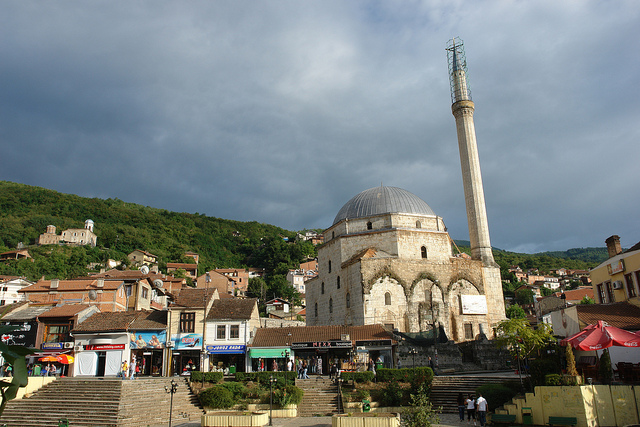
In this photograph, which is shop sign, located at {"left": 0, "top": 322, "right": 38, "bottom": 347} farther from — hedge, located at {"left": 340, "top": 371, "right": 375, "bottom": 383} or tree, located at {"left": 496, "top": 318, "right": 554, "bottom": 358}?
tree, located at {"left": 496, "top": 318, "right": 554, "bottom": 358}

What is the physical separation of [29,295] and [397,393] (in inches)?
1265

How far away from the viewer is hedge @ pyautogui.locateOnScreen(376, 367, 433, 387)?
2267 centimetres

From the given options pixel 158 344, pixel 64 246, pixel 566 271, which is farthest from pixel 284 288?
pixel 566 271

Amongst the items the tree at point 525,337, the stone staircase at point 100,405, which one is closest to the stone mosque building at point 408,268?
the tree at point 525,337

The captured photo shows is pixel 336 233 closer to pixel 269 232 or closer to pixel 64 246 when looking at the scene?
pixel 64 246

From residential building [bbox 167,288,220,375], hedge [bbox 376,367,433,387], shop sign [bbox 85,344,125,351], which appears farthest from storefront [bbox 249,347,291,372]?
shop sign [bbox 85,344,125,351]

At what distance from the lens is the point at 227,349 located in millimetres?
28719

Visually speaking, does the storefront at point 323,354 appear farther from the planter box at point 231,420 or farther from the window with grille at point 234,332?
the planter box at point 231,420

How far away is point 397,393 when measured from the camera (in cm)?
2258

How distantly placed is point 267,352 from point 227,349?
2.52 metres

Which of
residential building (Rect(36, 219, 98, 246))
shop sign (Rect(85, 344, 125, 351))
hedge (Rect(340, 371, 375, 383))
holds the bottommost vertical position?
hedge (Rect(340, 371, 375, 383))

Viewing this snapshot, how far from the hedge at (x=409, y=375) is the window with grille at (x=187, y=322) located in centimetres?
1235

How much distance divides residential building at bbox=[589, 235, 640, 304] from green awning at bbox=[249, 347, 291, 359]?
19.0 meters

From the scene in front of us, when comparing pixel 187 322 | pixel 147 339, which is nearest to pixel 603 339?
pixel 187 322
